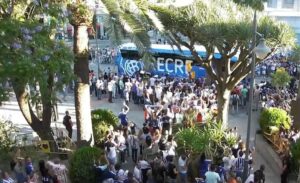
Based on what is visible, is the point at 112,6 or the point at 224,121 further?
the point at 224,121

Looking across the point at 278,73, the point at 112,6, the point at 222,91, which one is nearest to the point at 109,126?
the point at 222,91

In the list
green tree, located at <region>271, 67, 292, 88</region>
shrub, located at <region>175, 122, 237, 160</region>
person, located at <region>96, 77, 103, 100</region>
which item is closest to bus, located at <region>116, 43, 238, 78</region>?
person, located at <region>96, 77, 103, 100</region>

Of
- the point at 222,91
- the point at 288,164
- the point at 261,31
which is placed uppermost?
the point at 261,31

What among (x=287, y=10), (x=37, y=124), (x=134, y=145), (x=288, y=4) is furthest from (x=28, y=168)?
(x=288, y=4)

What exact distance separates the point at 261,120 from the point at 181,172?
6406 mm

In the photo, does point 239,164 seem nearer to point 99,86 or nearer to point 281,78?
point 281,78

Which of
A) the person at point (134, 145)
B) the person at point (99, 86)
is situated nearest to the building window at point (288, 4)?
the person at point (99, 86)

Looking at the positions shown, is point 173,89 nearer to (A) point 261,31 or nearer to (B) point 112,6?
(A) point 261,31

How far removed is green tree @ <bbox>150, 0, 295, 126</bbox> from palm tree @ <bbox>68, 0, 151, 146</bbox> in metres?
2.54

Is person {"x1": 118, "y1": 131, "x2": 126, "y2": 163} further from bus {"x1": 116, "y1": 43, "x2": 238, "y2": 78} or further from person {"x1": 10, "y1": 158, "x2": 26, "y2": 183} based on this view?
bus {"x1": 116, "y1": 43, "x2": 238, "y2": 78}

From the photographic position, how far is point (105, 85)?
23.6 metres

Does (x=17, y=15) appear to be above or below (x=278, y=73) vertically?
above

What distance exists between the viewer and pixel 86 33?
12.7m

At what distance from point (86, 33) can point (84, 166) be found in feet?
11.7
